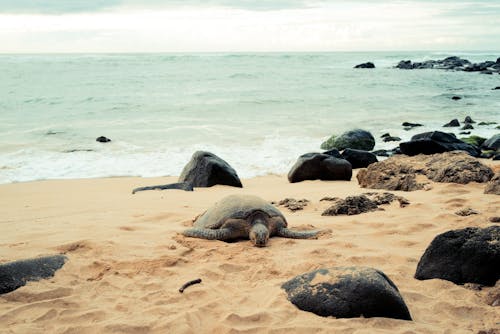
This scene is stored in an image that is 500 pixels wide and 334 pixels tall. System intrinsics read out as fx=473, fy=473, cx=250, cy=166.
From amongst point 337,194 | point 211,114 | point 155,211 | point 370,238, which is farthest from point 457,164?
point 211,114

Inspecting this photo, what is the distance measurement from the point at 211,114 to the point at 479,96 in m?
16.7

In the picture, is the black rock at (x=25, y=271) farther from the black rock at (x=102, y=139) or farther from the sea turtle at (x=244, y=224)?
the black rock at (x=102, y=139)

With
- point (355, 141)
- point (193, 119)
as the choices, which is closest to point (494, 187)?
point (355, 141)

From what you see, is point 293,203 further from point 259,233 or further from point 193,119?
point 193,119

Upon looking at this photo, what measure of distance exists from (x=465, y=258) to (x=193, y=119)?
1683 cm

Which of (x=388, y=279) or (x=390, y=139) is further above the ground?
(x=388, y=279)

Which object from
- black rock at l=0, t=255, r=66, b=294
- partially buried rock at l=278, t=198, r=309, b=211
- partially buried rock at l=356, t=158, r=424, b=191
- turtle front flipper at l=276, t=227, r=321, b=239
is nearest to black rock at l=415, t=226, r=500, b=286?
turtle front flipper at l=276, t=227, r=321, b=239

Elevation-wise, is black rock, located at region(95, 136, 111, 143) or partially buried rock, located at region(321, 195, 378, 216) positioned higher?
partially buried rock, located at region(321, 195, 378, 216)

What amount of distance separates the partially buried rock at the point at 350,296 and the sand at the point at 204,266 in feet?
0.27

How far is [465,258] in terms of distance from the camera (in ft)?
12.5

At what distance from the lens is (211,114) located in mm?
21469

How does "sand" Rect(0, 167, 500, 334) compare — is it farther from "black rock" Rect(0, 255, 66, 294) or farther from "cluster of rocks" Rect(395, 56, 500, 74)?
"cluster of rocks" Rect(395, 56, 500, 74)

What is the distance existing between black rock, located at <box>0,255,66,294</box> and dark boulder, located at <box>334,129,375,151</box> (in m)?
10.5

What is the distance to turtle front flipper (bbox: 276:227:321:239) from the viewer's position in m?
5.20
